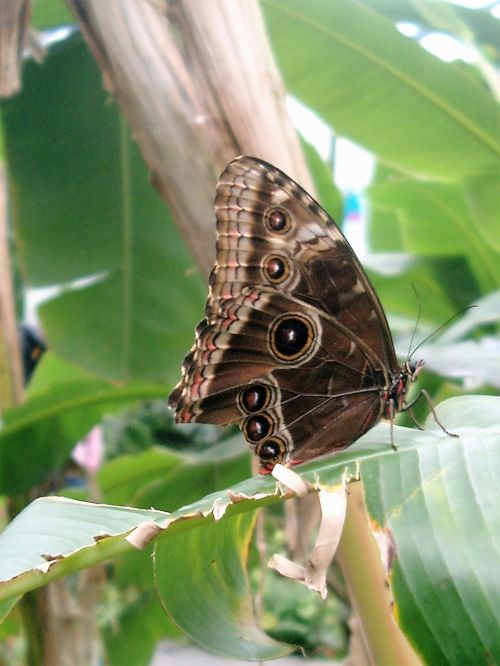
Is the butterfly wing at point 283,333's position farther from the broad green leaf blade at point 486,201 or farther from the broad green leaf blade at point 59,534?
the broad green leaf blade at point 486,201

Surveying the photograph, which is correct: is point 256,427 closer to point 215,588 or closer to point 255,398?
point 255,398

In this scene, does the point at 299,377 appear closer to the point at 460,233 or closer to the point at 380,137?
the point at 380,137

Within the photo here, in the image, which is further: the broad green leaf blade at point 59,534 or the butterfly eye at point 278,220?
the butterfly eye at point 278,220

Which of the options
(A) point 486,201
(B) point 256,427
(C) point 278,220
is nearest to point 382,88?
(A) point 486,201

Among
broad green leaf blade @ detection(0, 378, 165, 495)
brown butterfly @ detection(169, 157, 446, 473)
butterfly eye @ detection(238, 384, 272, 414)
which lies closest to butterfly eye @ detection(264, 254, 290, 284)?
brown butterfly @ detection(169, 157, 446, 473)

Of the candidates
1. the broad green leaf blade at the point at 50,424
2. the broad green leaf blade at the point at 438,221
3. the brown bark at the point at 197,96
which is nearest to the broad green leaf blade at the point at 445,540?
the brown bark at the point at 197,96

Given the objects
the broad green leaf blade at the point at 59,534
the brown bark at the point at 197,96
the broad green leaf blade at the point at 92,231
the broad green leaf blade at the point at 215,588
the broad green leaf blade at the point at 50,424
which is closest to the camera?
the broad green leaf blade at the point at 59,534
